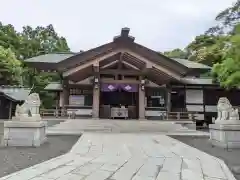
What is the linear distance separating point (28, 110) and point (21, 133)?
31.2 inches

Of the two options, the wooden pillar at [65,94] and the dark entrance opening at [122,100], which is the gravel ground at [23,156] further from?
the dark entrance opening at [122,100]

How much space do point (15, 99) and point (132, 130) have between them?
1574 centimetres

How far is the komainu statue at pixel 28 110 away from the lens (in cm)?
774

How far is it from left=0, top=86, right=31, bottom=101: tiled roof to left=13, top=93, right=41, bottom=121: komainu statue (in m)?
17.4

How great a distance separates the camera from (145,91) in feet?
57.2

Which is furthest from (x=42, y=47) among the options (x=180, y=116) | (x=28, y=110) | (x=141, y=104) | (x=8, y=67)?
(x=28, y=110)

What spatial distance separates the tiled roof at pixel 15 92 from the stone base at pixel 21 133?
59.2 ft

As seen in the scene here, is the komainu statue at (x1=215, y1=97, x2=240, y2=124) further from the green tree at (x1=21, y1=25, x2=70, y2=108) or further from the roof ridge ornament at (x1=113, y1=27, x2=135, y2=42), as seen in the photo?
the green tree at (x1=21, y1=25, x2=70, y2=108)

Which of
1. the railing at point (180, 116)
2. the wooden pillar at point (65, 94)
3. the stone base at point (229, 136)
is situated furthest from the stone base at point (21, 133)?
the railing at point (180, 116)

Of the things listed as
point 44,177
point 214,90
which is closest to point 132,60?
point 214,90

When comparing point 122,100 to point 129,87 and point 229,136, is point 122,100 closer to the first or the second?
point 129,87

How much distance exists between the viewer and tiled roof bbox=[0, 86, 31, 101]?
81.6 ft

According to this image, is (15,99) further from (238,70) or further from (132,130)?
(238,70)

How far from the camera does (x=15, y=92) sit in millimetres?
26281
